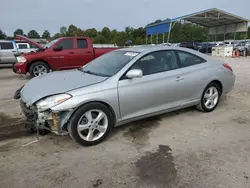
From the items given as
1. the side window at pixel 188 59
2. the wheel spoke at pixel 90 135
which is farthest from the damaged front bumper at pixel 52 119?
the side window at pixel 188 59

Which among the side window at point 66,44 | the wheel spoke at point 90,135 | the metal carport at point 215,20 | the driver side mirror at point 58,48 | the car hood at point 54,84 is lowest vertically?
the wheel spoke at point 90,135

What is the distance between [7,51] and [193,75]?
1294 centimetres

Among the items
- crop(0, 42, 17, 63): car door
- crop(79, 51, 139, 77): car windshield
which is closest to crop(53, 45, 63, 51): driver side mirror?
crop(79, 51, 139, 77): car windshield

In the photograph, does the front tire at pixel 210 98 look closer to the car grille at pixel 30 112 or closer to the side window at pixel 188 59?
the side window at pixel 188 59

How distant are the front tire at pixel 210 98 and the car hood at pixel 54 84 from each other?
2347mm

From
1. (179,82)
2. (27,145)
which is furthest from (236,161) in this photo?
(27,145)

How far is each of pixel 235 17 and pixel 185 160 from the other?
2269 cm

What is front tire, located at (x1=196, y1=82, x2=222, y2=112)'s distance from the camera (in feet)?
15.4

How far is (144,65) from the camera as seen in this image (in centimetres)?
390

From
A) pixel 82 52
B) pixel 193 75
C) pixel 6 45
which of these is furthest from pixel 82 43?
pixel 6 45

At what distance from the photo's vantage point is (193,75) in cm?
438

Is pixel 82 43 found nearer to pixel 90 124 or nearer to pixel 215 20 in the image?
pixel 90 124

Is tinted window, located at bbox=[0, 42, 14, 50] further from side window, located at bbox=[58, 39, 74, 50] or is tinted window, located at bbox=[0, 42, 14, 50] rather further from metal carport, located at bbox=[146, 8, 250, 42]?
metal carport, located at bbox=[146, 8, 250, 42]

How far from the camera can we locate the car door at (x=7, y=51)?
44.8 ft
